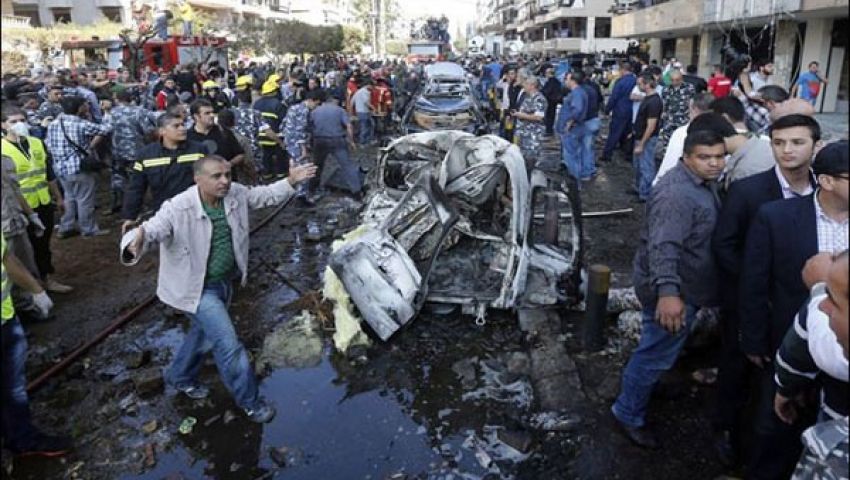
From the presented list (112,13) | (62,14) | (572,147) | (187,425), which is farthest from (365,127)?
(112,13)

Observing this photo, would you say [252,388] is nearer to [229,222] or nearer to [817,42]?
[229,222]

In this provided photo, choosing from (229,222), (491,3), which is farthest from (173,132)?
(491,3)

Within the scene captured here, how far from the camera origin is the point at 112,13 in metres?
47.0

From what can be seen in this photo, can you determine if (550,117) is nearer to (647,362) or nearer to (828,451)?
(647,362)

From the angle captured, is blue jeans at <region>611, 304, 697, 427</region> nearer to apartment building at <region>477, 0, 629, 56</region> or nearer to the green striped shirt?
the green striped shirt

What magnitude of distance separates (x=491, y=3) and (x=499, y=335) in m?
147

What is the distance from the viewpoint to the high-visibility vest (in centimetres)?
616

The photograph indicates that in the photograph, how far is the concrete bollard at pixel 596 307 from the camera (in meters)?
4.88

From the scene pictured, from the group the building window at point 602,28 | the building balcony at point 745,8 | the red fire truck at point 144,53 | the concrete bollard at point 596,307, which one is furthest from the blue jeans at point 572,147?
the building window at point 602,28

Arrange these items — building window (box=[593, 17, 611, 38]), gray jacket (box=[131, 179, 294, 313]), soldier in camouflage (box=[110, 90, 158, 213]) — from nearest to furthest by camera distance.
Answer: gray jacket (box=[131, 179, 294, 313]), soldier in camouflage (box=[110, 90, 158, 213]), building window (box=[593, 17, 611, 38])

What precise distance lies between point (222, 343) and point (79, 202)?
550cm

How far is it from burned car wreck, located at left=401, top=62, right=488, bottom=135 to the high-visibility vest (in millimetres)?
7547

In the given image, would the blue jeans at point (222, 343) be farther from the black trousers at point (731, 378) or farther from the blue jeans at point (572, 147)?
the blue jeans at point (572, 147)

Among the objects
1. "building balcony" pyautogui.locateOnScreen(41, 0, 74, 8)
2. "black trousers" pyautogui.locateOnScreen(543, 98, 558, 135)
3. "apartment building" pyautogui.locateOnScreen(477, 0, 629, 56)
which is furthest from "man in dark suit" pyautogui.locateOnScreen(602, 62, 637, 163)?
"building balcony" pyautogui.locateOnScreen(41, 0, 74, 8)
